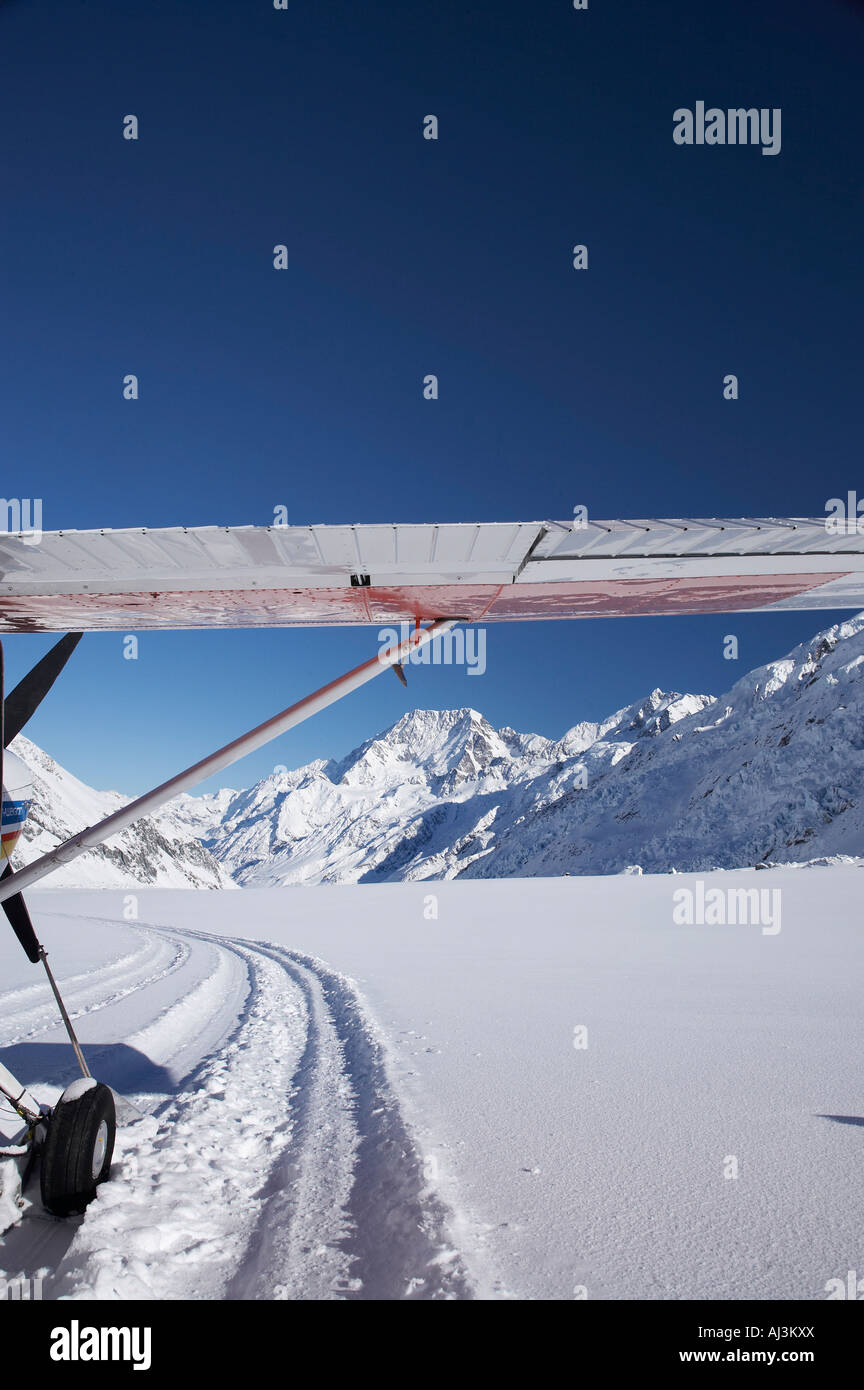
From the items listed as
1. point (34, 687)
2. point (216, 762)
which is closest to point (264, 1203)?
point (216, 762)

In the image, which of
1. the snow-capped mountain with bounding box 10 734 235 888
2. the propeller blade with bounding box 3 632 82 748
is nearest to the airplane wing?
the propeller blade with bounding box 3 632 82 748

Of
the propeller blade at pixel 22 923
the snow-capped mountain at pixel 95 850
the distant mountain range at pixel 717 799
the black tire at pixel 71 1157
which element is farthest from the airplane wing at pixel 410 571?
the snow-capped mountain at pixel 95 850

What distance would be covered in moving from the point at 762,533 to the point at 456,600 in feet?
6.29

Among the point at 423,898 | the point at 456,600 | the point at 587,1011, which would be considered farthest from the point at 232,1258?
the point at 423,898

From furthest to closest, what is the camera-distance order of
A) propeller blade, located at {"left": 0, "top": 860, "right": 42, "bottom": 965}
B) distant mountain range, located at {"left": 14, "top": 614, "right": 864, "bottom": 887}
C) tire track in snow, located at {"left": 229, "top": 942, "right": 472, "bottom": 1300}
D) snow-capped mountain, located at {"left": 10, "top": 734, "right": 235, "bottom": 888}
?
1. snow-capped mountain, located at {"left": 10, "top": 734, "right": 235, "bottom": 888}
2. distant mountain range, located at {"left": 14, "top": 614, "right": 864, "bottom": 887}
3. propeller blade, located at {"left": 0, "top": 860, "right": 42, "bottom": 965}
4. tire track in snow, located at {"left": 229, "top": 942, "right": 472, "bottom": 1300}

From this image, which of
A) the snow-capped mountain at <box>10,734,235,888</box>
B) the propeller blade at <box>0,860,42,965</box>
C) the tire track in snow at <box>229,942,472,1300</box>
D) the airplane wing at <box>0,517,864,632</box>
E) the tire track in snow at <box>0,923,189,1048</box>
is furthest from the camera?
the snow-capped mountain at <box>10,734,235,888</box>

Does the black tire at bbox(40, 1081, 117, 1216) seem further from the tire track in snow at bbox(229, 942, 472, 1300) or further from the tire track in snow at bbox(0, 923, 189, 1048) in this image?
the tire track in snow at bbox(0, 923, 189, 1048)

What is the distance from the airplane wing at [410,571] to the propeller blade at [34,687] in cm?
21

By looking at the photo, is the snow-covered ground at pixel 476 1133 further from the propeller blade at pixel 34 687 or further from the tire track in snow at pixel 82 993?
the propeller blade at pixel 34 687

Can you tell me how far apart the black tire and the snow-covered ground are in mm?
106

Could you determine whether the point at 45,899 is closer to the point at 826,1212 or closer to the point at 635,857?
the point at 826,1212

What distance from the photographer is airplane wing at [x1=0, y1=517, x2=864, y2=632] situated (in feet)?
10.9

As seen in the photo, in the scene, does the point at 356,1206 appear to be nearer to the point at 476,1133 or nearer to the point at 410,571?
the point at 476,1133

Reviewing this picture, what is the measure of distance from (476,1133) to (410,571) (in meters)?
3.71
